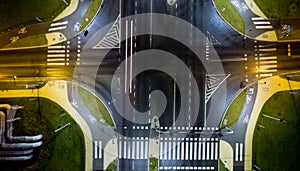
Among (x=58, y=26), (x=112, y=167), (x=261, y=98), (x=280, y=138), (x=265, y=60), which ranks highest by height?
(x=58, y=26)

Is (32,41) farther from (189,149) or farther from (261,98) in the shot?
(261,98)

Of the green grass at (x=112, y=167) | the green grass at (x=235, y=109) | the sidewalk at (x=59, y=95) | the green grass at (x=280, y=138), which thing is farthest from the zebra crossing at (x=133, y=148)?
the green grass at (x=280, y=138)

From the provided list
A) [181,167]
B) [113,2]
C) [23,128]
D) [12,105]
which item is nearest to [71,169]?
[23,128]

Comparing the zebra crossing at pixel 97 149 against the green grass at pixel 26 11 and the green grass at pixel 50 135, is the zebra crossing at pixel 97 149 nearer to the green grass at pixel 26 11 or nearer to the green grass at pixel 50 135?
the green grass at pixel 50 135

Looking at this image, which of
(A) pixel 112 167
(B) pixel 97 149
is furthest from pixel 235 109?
(B) pixel 97 149

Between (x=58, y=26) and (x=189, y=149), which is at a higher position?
(x=58, y=26)

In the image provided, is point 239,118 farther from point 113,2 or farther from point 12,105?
point 12,105
